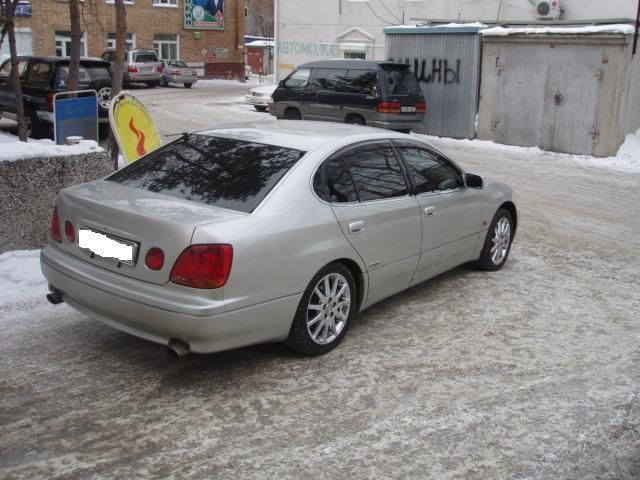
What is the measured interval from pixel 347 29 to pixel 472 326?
23340 millimetres

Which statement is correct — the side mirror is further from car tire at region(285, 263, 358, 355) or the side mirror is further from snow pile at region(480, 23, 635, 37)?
snow pile at region(480, 23, 635, 37)

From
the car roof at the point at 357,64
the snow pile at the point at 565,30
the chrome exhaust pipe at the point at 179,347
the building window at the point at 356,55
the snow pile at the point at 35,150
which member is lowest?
the chrome exhaust pipe at the point at 179,347

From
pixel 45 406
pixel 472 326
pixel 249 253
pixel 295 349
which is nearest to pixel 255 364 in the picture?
pixel 295 349

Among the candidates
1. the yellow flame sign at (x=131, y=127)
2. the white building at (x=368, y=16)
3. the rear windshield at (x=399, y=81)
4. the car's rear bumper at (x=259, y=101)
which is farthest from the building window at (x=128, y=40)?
the yellow flame sign at (x=131, y=127)

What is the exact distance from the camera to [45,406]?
4121 mm

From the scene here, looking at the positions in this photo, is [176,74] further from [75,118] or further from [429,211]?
[429,211]

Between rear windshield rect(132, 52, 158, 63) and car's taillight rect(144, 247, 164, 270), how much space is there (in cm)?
3185

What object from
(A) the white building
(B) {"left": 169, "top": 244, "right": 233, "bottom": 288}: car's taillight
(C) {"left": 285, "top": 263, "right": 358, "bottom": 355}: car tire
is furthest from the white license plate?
(A) the white building

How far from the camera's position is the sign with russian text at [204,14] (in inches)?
1697

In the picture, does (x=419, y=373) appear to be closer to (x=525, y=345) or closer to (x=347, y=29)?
(x=525, y=345)

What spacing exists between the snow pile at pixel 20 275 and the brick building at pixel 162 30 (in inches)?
1307

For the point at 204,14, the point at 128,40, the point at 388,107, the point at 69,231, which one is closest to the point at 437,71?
the point at 388,107

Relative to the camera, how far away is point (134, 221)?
4.32 m

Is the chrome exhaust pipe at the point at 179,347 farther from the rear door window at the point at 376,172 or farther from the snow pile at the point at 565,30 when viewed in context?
the snow pile at the point at 565,30
